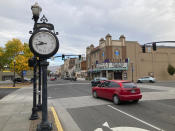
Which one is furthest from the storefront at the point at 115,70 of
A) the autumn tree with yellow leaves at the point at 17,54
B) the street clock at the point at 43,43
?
the street clock at the point at 43,43

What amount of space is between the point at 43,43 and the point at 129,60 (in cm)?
3888

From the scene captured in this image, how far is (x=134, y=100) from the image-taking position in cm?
917

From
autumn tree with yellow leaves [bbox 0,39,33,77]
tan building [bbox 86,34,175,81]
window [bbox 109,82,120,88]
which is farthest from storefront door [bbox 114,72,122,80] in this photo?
window [bbox 109,82,120,88]

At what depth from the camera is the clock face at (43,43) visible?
4.49 metres

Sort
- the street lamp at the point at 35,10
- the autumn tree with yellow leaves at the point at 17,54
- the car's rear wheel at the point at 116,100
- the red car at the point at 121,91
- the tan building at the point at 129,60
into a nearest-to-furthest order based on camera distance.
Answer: the street lamp at the point at 35,10 < the red car at the point at 121,91 < the car's rear wheel at the point at 116,100 < the autumn tree with yellow leaves at the point at 17,54 < the tan building at the point at 129,60

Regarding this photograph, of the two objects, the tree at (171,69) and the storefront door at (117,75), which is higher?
the tree at (171,69)

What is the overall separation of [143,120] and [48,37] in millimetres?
5006

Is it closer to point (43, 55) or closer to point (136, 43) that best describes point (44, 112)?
point (43, 55)

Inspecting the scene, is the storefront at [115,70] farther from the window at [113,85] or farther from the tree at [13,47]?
the window at [113,85]

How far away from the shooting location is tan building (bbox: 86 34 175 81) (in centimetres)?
3950

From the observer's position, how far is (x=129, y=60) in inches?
1609

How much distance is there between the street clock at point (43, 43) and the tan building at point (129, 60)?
34.6 meters

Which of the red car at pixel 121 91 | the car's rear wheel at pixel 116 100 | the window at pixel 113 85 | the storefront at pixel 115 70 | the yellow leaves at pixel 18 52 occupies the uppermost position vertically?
the yellow leaves at pixel 18 52

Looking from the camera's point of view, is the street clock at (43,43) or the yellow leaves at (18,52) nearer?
the street clock at (43,43)
